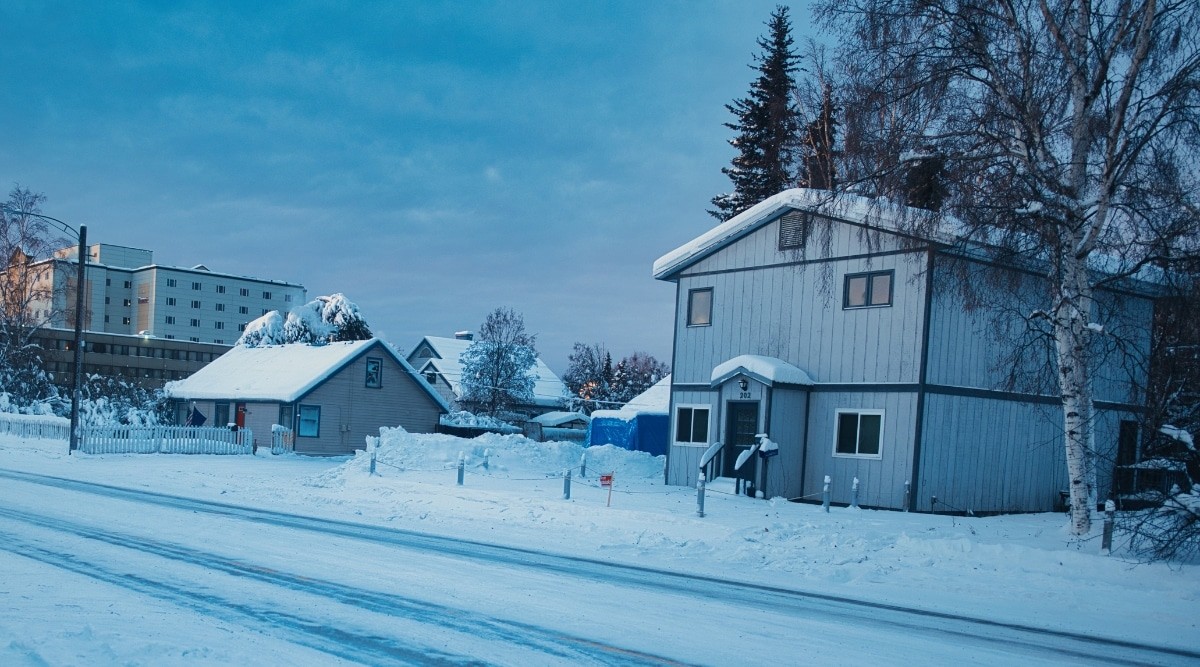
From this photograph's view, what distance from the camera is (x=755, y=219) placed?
87.1ft

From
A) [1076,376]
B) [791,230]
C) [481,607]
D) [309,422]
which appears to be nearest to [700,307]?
[791,230]

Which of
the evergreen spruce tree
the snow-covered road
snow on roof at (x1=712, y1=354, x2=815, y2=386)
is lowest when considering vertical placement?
the snow-covered road

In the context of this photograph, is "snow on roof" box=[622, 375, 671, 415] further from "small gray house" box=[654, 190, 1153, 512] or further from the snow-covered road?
the snow-covered road

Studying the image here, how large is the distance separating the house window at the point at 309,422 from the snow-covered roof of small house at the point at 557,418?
74.7ft

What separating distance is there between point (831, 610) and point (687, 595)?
67.8 inches

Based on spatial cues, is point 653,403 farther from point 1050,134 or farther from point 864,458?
point 1050,134

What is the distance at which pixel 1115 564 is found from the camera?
14.4 metres

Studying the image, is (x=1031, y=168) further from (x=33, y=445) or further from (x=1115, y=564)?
(x=33, y=445)

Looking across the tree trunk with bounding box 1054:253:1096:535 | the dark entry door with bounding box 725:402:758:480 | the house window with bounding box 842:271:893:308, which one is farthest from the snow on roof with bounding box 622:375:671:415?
the tree trunk with bounding box 1054:253:1096:535

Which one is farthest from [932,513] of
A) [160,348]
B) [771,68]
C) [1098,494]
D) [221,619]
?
[160,348]

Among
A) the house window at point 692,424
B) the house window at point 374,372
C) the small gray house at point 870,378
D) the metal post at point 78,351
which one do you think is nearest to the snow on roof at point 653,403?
the house window at point 692,424

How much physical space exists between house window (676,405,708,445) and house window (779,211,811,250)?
5.18 meters

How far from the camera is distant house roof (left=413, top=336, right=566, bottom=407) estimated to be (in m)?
74.1

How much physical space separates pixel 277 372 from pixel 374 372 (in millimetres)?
4675
